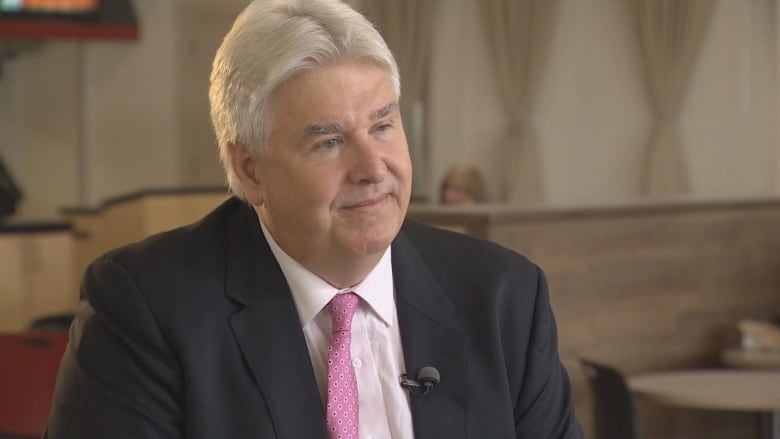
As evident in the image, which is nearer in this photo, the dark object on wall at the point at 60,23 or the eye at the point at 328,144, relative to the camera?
the eye at the point at 328,144

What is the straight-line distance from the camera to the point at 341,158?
5.80 ft

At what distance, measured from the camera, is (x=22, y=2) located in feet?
37.8

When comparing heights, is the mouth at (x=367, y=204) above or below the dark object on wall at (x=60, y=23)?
below

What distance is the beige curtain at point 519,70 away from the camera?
36.2 ft

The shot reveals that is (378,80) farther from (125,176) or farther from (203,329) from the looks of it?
(125,176)

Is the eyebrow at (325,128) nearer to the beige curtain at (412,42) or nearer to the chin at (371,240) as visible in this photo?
the chin at (371,240)

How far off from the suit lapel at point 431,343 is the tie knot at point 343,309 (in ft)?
0.29

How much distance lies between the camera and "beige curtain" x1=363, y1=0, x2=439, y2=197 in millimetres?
11344

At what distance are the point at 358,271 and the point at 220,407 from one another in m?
0.27

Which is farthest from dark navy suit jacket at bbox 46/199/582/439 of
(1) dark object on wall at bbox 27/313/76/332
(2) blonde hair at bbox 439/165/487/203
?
(2) blonde hair at bbox 439/165/487/203

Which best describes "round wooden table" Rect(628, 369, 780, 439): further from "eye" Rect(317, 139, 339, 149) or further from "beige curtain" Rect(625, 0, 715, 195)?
"beige curtain" Rect(625, 0, 715, 195)

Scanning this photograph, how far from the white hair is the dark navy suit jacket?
218 millimetres

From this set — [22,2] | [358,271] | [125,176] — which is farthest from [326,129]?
[125,176]

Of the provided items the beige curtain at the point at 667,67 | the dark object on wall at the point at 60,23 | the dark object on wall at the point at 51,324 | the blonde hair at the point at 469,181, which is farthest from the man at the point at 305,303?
the dark object on wall at the point at 60,23
